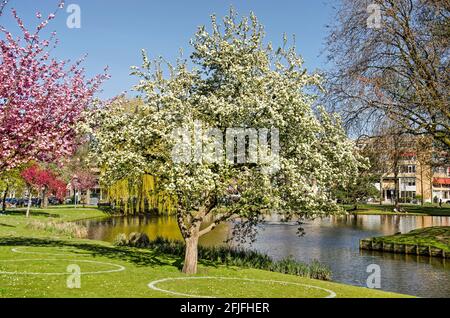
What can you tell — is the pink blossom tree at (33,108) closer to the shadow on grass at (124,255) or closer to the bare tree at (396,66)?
the shadow on grass at (124,255)

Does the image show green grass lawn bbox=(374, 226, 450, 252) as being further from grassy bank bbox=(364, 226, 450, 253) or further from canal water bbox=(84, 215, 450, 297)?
canal water bbox=(84, 215, 450, 297)

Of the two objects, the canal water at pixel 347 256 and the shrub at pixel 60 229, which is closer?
the canal water at pixel 347 256

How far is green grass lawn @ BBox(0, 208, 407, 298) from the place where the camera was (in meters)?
16.6

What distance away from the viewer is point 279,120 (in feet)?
64.0

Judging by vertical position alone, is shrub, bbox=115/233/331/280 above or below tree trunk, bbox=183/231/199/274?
below

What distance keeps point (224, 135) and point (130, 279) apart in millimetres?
6984

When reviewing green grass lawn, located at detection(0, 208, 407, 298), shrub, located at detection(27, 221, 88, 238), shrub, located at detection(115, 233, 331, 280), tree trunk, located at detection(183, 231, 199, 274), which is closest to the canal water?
shrub, located at detection(115, 233, 331, 280)

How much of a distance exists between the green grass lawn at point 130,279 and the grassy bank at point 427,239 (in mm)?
20560

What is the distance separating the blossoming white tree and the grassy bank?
2026 cm

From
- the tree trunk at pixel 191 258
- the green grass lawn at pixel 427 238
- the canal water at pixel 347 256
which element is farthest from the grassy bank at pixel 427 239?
the tree trunk at pixel 191 258

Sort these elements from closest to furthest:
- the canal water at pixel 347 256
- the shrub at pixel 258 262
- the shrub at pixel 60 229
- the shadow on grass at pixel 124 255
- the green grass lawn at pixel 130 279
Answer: the green grass lawn at pixel 130 279
the shadow on grass at pixel 124 255
the shrub at pixel 258 262
the canal water at pixel 347 256
the shrub at pixel 60 229

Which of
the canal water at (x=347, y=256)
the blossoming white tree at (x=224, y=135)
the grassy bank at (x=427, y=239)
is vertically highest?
the blossoming white tree at (x=224, y=135)

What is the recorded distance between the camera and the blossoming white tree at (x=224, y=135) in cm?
1939
